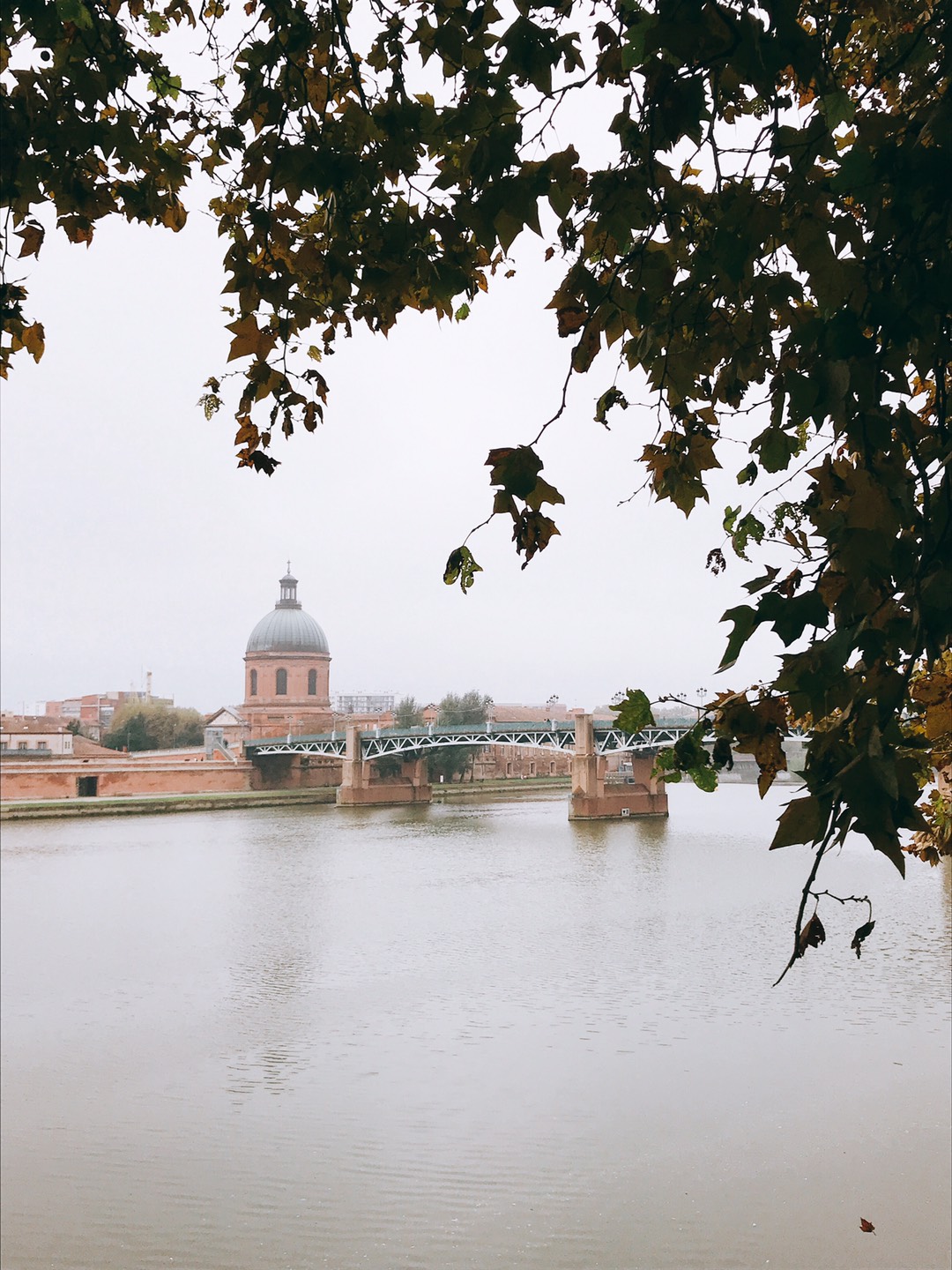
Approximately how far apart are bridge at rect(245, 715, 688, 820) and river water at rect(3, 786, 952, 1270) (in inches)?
539

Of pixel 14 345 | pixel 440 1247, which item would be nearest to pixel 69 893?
pixel 440 1247

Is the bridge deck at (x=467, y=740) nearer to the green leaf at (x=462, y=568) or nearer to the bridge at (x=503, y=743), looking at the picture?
the bridge at (x=503, y=743)

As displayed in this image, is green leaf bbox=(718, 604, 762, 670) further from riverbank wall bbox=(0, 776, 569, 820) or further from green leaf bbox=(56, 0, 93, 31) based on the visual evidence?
riverbank wall bbox=(0, 776, 569, 820)

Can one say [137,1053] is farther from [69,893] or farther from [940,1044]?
[69,893]

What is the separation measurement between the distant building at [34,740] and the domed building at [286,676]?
1232cm

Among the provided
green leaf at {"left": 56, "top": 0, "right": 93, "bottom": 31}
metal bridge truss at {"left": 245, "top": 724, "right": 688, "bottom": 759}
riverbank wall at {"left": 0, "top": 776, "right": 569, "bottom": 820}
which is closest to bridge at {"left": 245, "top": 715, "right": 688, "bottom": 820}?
metal bridge truss at {"left": 245, "top": 724, "right": 688, "bottom": 759}

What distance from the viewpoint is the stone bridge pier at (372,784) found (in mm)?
44625

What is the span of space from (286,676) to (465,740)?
3452cm

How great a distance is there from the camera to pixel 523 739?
37938mm

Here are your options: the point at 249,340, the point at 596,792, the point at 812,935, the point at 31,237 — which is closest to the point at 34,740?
the point at 596,792

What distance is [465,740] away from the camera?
4009cm

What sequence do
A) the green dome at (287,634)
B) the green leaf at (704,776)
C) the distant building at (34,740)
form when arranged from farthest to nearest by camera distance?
the green dome at (287,634) → the distant building at (34,740) → the green leaf at (704,776)

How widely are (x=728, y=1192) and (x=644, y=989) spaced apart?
17.6 ft

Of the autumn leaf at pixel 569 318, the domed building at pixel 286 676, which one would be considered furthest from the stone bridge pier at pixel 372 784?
the autumn leaf at pixel 569 318
